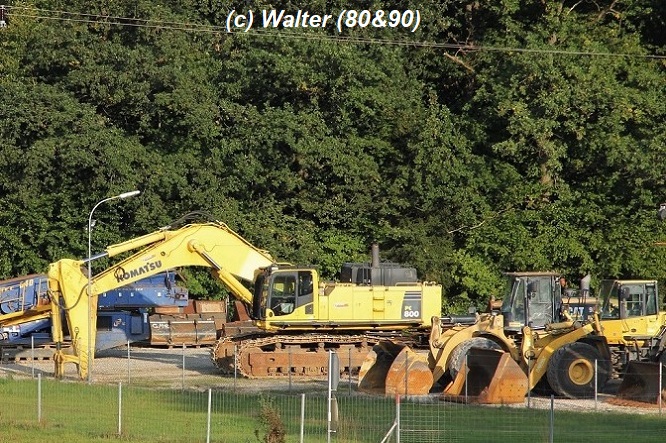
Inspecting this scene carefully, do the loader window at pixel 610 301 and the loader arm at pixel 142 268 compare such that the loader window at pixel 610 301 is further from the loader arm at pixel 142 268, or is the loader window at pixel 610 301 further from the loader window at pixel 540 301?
the loader arm at pixel 142 268

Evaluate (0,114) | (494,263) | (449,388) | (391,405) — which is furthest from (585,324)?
(0,114)

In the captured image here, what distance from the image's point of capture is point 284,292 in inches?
1619

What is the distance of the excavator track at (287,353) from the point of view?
40.4m

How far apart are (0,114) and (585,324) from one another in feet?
100

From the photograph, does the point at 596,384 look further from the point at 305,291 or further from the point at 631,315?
the point at 305,291

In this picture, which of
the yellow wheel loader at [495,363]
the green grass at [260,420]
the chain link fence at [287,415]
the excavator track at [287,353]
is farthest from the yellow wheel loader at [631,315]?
the green grass at [260,420]

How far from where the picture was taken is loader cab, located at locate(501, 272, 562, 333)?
38.7 metres

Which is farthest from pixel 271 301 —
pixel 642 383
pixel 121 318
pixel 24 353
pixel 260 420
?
pixel 260 420

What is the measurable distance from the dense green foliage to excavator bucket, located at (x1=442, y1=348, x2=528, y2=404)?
24029 millimetres

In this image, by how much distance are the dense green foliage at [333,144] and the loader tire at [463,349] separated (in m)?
21.9

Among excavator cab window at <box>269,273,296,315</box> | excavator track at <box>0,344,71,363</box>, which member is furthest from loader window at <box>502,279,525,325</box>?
excavator track at <box>0,344,71,363</box>

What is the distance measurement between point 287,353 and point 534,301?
7.54 metres

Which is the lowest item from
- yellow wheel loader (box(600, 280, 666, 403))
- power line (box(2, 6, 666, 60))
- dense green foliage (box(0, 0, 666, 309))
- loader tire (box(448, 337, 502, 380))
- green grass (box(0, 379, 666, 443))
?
green grass (box(0, 379, 666, 443))

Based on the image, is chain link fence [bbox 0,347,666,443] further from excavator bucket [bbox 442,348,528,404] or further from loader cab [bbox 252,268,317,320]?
loader cab [bbox 252,268,317,320]
